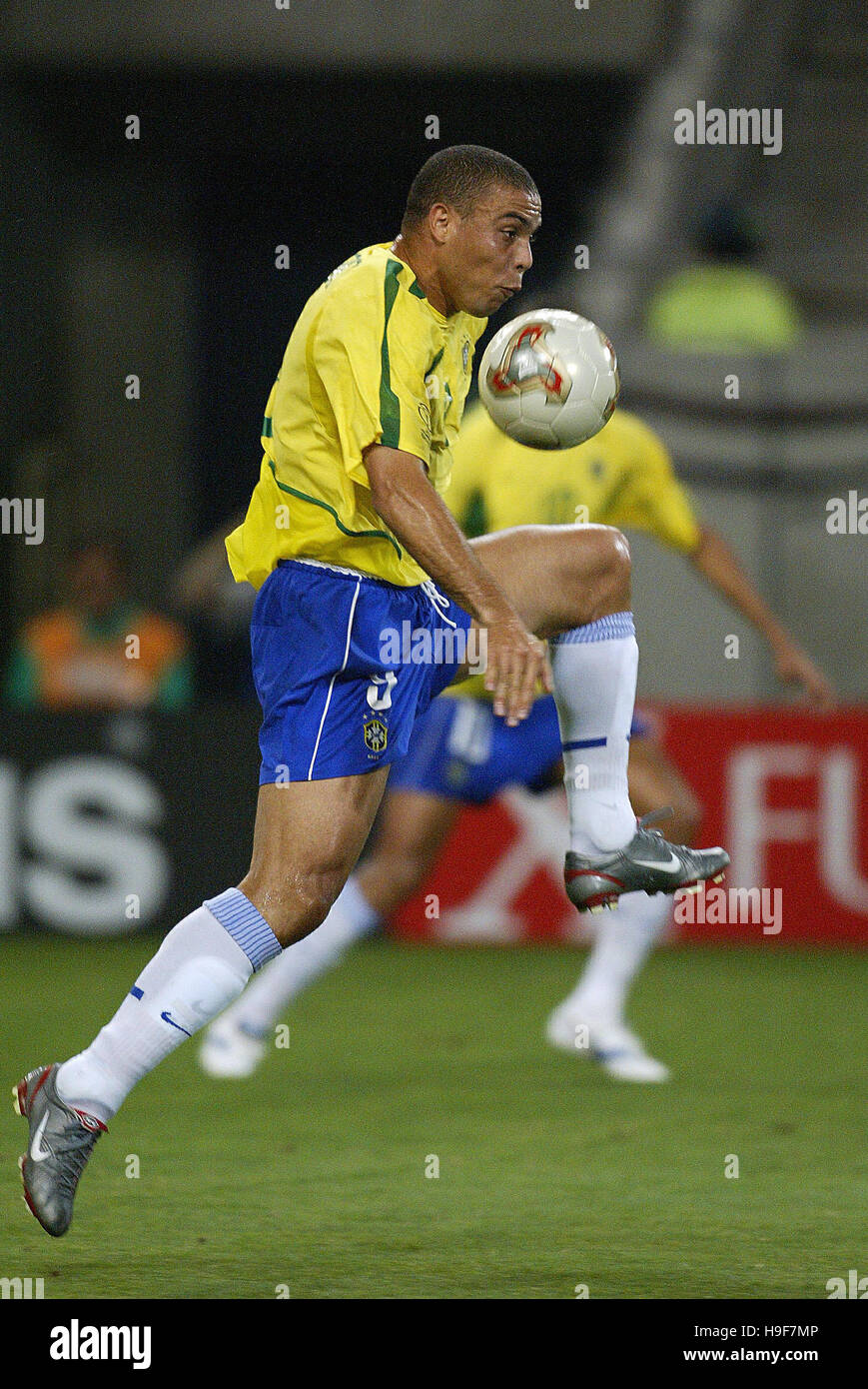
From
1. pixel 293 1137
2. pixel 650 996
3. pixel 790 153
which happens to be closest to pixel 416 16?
pixel 790 153

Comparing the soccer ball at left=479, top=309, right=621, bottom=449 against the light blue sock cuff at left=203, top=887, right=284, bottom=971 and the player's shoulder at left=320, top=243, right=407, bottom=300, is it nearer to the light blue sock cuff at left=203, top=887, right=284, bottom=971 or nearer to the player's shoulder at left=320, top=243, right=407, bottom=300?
the player's shoulder at left=320, top=243, right=407, bottom=300

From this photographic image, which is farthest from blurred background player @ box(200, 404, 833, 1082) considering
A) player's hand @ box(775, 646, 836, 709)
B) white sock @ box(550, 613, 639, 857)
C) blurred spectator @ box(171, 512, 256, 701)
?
blurred spectator @ box(171, 512, 256, 701)

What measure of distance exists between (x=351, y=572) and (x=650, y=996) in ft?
14.0

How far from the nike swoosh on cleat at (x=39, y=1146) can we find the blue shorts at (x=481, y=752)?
8.32 feet

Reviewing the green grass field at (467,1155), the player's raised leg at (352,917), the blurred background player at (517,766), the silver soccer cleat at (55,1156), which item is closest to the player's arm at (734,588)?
the blurred background player at (517,766)

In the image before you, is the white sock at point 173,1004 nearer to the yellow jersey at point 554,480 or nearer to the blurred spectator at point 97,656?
the yellow jersey at point 554,480

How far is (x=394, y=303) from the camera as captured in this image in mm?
3844

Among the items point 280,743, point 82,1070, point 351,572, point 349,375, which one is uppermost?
point 349,375

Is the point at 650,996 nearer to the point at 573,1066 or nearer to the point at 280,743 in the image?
the point at 573,1066

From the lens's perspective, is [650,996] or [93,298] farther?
[93,298]

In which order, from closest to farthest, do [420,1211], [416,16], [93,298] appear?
[420,1211]
[416,16]
[93,298]

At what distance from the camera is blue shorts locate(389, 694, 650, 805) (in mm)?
Answer: 6211

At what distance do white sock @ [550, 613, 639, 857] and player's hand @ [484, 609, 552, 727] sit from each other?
0.47m

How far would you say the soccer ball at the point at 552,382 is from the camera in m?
4.07
